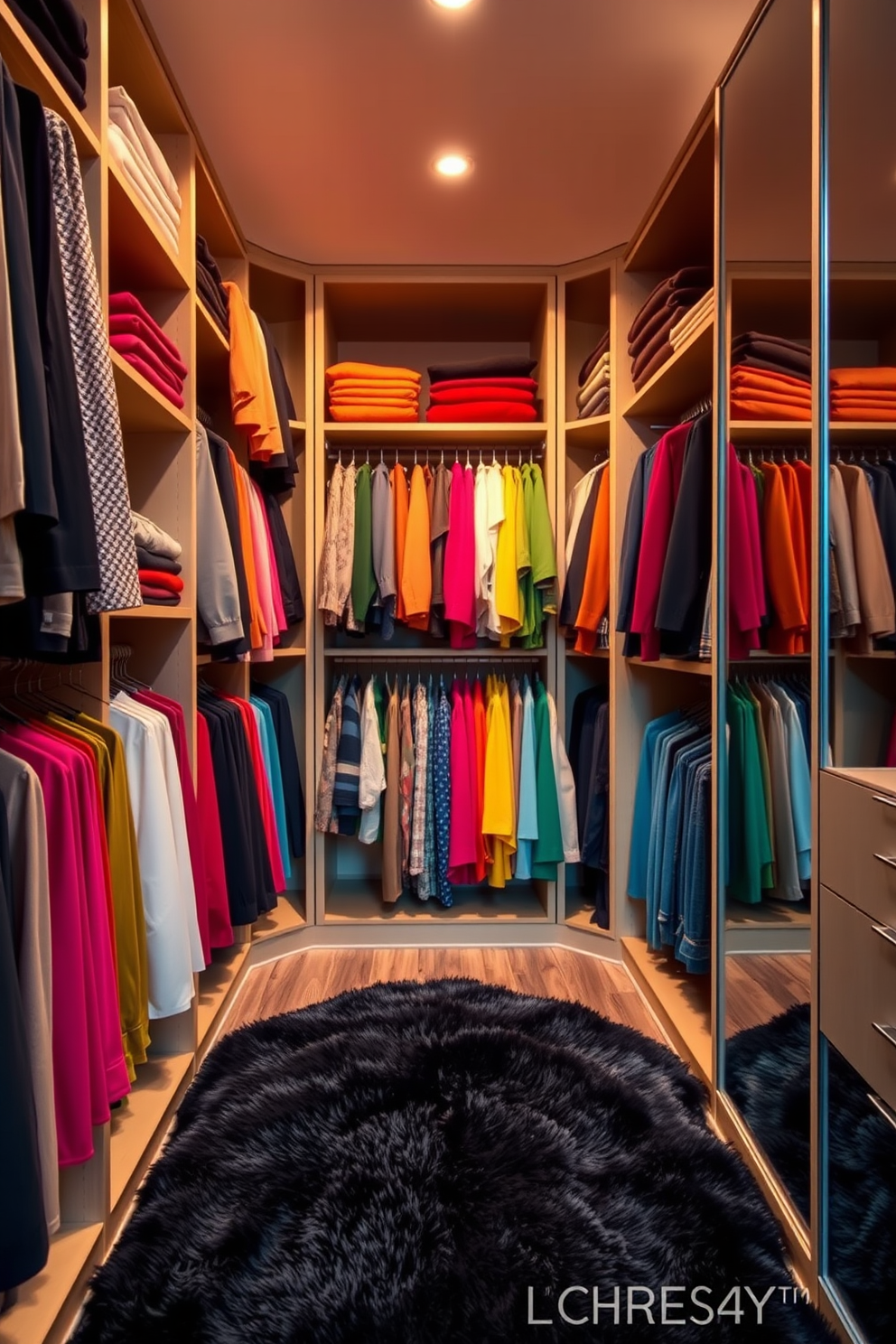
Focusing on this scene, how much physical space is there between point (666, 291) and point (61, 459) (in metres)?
2.00

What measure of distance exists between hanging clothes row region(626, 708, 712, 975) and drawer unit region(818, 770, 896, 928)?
84 centimetres

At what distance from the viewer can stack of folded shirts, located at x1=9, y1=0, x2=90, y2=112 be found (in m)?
1.26

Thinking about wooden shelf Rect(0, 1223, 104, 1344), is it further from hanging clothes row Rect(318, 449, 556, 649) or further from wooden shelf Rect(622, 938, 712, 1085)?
hanging clothes row Rect(318, 449, 556, 649)

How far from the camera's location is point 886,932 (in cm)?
110

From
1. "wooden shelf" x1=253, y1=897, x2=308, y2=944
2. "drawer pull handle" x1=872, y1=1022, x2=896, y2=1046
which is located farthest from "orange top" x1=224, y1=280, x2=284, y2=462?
"drawer pull handle" x1=872, y1=1022, x2=896, y2=1046

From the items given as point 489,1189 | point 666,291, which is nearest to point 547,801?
point 489,1189

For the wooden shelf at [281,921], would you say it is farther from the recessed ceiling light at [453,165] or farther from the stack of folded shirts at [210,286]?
the recessed ceiling light at [453,165]

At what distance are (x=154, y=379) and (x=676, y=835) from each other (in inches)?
73.1

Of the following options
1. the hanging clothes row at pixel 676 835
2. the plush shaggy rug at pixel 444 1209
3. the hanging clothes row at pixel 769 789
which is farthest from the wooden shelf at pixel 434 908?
the hanging clothes row at pixel 769 789

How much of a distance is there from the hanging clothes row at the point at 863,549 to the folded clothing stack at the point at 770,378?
21cm

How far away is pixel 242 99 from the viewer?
2104 mm

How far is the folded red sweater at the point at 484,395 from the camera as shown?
3.07 metres

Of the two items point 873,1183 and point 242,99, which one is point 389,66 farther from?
point 873,1183

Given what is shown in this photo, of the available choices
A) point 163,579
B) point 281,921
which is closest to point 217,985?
point 281,921
